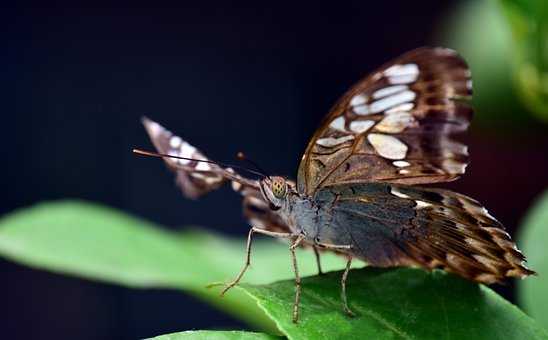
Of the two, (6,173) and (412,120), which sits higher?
(412,120)

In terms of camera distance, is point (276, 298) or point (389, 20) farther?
point (389, 20)

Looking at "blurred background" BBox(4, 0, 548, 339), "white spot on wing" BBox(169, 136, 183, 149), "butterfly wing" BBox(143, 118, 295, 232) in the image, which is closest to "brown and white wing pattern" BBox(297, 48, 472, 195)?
"butterfly wing" BBox(143, 118, 295, 232)

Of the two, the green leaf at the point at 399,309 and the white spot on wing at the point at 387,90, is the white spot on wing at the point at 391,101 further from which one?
the green leaf at the point at 399,309

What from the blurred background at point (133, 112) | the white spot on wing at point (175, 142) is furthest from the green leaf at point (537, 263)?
the blurred background at point (133, 112)

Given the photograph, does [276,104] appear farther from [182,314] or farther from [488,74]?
[488,74]

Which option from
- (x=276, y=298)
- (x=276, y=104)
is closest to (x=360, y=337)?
(x=276, y=298)
